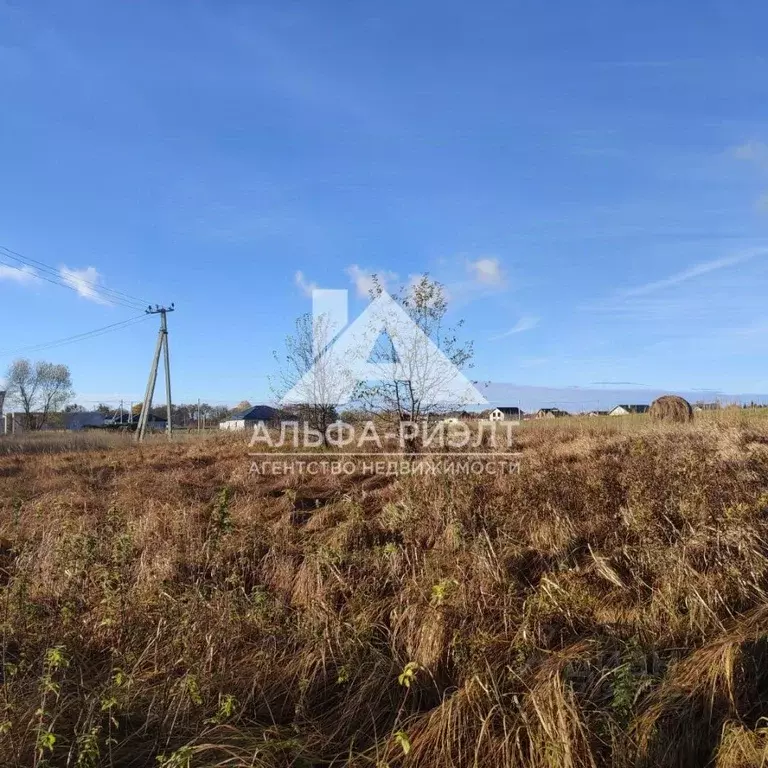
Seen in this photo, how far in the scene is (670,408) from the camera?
1167 cm

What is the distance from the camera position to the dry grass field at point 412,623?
2.74 m

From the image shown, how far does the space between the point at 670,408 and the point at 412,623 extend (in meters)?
9.83

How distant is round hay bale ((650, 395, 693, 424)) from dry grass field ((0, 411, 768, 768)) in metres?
4.91

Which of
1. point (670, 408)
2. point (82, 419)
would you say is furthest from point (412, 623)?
point (82, 419)

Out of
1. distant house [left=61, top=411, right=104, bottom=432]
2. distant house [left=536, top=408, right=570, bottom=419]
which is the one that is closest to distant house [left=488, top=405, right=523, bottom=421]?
distant house [left=536, top=408, right=570, bottom=419]

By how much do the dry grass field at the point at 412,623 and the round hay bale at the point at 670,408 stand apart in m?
4.91

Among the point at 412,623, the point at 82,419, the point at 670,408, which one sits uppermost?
the point at 82,419

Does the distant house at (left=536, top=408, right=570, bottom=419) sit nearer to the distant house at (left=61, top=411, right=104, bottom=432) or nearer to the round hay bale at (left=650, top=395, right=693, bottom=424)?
the round hay bale at (left=650, top=395, right=693, bottom=424)

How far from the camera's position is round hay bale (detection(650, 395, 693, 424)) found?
1123 cm

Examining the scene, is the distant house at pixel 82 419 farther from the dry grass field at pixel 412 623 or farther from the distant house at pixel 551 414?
the dry grass field at pixel 412 623

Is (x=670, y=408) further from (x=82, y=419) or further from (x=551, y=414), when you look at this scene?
(x=82, y=419)

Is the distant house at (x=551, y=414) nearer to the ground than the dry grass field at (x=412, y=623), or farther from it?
farther from it

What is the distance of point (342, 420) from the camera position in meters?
12.5

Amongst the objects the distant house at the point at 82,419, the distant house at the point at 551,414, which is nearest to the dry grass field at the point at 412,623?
the distant house at the point at 551,414
